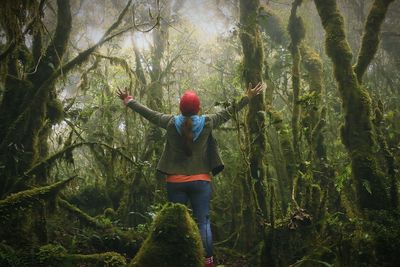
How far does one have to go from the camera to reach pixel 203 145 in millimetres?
5102

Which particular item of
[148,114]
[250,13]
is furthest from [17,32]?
[250,13]

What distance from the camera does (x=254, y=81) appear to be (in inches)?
243

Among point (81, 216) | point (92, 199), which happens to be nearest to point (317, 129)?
point (81, 216)

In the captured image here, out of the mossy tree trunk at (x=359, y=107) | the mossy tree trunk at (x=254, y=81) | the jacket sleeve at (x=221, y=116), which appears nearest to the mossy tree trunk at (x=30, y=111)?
the jacket sleeve at (x=221, y=116)

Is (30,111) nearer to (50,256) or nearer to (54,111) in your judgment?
(54,111)

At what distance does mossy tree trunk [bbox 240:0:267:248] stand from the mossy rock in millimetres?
2327

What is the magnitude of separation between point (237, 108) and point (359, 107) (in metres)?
1.70

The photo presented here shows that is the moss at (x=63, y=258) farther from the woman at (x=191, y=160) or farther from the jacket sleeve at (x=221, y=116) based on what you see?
the jacket sleeve at (x=221, y=116)

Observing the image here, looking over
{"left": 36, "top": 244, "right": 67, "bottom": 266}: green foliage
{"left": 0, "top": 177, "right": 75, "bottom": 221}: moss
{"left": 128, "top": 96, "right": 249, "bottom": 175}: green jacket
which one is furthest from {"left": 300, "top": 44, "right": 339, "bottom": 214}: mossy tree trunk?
{"left": 0, "top": 177, "right": 75, "bottom": 221}: moss

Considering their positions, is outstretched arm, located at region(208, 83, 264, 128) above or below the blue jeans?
above

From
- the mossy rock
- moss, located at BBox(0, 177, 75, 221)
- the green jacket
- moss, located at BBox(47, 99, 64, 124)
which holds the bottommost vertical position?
the mossy rock

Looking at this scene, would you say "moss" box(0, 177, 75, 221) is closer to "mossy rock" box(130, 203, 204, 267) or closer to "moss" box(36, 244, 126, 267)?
"moss" box(36, 244, 126, 267)

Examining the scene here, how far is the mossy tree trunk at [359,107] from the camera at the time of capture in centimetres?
480

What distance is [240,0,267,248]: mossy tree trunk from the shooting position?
5805 mm
